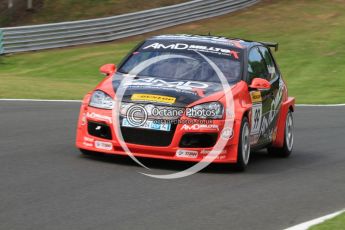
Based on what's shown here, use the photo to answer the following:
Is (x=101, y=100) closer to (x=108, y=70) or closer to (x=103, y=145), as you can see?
(x=103, y=145)

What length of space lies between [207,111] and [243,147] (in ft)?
2.08

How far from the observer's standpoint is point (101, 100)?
30.5 feet

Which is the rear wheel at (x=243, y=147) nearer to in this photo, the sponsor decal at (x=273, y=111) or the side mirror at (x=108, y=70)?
the sponsor decal at (x=273, y=111)

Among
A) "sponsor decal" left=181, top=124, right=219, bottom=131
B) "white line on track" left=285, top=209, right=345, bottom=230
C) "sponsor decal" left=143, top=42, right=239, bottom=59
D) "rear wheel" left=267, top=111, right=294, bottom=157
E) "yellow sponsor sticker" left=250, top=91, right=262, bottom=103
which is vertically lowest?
"rear wheel" left=267, top=111, right=294, bottom=157

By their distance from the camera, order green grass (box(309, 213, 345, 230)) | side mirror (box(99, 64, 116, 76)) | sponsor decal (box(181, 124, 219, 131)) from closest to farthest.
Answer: green grass (box(309, 213, 345, 230)) → sponsor decal (box(181, 124, 219, 131)) → side mirror (box(99, 64, 116, 76))

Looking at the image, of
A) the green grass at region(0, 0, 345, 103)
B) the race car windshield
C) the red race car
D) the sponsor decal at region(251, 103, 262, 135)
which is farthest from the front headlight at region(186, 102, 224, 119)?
the green grass at region(0, 0, 345, 103)

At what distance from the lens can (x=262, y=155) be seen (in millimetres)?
11695

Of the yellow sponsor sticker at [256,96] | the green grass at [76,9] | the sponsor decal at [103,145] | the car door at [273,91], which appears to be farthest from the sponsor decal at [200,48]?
Answer: the green grass at [76,9]

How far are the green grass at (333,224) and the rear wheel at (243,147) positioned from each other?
2379mm

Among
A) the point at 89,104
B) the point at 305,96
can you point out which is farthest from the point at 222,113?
the point at 305,96

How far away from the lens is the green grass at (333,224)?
6469 mm

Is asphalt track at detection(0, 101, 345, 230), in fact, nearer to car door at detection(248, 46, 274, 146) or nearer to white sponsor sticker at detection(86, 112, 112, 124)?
car door at detection(248, 46, 274, 146)

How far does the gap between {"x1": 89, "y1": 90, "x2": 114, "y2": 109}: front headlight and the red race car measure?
0.01 meters

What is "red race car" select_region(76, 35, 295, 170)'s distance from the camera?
9016mm
